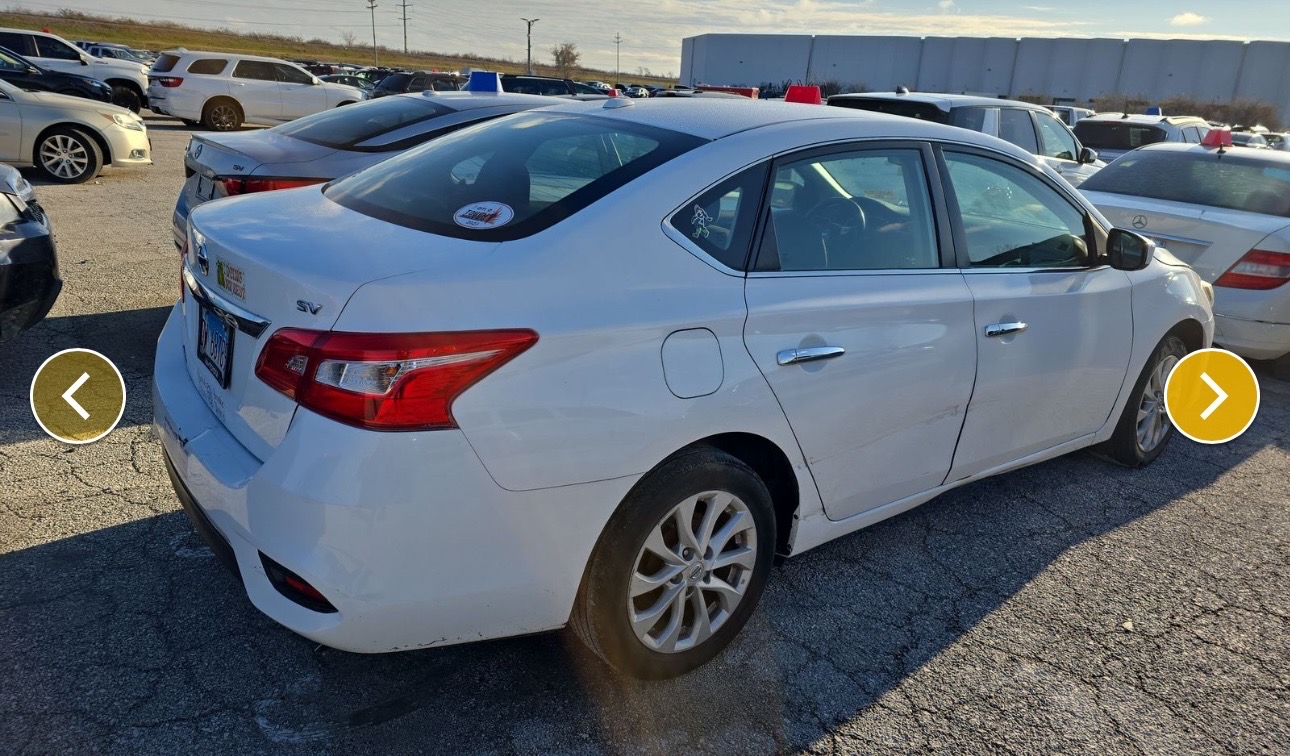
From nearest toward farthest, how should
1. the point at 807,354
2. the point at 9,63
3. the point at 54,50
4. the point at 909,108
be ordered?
the point at 807,354 < the point at 909,108 < the point at 9,63 < the point at 54,50

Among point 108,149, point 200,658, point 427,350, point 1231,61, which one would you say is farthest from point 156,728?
point 1231,61

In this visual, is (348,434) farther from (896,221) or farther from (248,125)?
(248,125)

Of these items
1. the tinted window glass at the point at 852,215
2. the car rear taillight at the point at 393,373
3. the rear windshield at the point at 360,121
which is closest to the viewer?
the car rear taillight at the point at 393,373

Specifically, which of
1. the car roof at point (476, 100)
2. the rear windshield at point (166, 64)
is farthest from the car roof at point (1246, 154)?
the rear windshield at point (166, 64)

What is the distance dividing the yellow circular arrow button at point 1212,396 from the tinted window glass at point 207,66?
19735 mm

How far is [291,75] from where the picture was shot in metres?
20.8

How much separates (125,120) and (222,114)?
30.3 ft

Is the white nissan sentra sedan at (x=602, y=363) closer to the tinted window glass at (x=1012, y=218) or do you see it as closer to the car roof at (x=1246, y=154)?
the tinted window glass at (x=1012, y=218)

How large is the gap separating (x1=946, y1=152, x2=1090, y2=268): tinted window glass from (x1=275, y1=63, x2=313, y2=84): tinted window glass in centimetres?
2007

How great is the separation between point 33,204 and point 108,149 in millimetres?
7275

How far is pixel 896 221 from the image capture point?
124 inches

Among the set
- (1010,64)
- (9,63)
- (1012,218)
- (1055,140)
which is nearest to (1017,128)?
(1055,140)

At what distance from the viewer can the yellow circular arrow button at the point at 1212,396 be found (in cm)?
472

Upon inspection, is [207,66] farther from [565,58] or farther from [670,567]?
[565,58]
